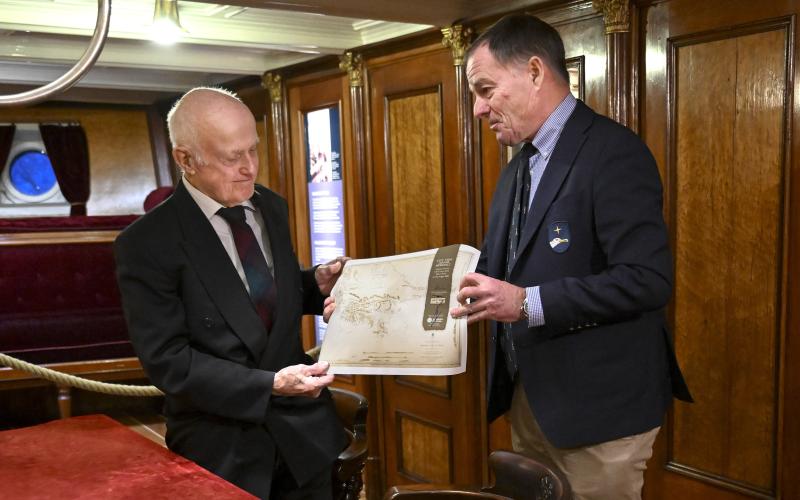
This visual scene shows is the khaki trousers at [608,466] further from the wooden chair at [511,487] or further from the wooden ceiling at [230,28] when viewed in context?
the wooden ceiling at [230,28]

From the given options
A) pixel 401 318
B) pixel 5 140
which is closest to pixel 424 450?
pixel 401 318

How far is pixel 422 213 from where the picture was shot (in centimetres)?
386

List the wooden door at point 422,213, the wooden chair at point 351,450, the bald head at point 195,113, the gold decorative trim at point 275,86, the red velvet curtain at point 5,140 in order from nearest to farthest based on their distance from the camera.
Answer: the bald head at point 195,113 → the wooden chair at point 351,450 → the wooden door at point 422,213 → the gold decorative trim at point 275,86 → the red velvet curtain at point 5,140

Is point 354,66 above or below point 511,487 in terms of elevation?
above

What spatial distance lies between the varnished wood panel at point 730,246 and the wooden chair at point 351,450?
1.43 meters

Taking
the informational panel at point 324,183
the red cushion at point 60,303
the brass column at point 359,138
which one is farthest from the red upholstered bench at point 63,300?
the brass column at point 359,138

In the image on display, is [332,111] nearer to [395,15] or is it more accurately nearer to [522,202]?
[395,15]

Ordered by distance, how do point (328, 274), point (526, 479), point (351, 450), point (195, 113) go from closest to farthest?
point (526, 479) < point (195, 113) < point (328, 274) < point (351, 450)

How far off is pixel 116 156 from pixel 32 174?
115 cm

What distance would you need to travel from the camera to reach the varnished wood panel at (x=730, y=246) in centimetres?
247

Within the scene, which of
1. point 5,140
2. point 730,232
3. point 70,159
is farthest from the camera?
point 70,159

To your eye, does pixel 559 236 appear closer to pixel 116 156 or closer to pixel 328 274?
pixel 328 274

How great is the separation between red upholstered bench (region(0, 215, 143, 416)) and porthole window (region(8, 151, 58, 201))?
4.78 meters

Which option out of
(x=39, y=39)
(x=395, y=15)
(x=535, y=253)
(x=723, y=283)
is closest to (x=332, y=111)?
(x=395, y=15)
